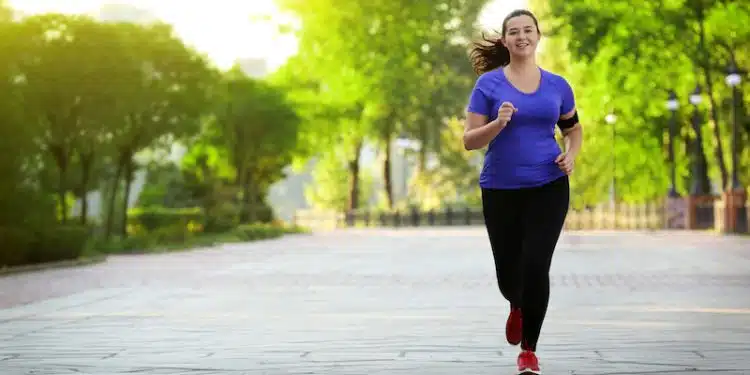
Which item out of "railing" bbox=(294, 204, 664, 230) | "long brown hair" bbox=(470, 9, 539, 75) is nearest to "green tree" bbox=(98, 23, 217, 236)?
"railing" bbox=(294, 204, 664, 230)

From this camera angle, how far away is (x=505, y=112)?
26.5 feet

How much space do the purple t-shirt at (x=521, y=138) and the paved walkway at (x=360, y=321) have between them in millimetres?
1253

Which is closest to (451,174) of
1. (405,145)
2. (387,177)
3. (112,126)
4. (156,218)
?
(387,177)

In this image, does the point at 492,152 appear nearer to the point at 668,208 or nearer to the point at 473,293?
the point at 473,293

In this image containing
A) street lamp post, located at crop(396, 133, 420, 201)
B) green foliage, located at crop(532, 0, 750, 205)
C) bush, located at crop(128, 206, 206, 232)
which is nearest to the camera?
green foliage, located at crop(532, 0, 750, 205)

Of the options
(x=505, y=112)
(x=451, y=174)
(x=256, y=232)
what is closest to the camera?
(x=505, y=112)

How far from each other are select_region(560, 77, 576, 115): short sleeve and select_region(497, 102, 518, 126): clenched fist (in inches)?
21.6

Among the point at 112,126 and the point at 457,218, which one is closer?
the point at 112,126

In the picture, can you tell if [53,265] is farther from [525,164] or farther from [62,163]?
[525,164]

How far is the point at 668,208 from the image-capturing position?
61.2 m

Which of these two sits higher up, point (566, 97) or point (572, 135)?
point (566, 97)

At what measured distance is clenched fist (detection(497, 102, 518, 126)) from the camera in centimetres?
804

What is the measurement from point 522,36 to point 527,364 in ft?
5.73

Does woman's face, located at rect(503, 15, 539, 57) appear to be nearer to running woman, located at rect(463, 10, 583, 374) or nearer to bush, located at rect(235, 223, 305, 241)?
running woman, located at rect(463, 10, 583, 374)
